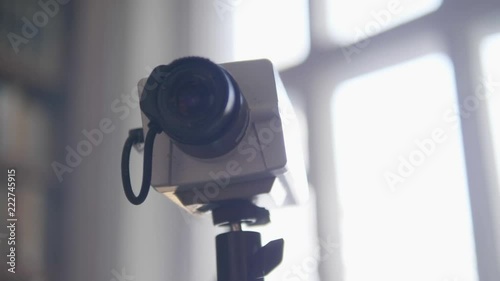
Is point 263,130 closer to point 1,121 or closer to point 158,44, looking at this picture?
point 158,44

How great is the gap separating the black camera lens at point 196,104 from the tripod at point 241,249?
0.37ft

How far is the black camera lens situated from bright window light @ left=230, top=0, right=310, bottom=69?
0.59 metres

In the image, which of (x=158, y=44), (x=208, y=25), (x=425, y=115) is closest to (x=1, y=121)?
(x=158, y=44)

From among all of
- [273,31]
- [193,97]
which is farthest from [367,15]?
[193,97]

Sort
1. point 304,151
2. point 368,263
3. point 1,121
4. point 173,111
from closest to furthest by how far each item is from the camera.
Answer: point 173,111
point 368,263
point 304,151
point 1,121

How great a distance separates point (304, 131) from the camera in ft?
3.92

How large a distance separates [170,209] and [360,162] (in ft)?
1.50

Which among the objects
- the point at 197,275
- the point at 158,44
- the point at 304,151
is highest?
the point at 158,44

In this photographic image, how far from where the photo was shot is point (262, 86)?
0.75 m

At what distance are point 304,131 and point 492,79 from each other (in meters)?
0.39

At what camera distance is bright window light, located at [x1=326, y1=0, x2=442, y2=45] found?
1122 mm

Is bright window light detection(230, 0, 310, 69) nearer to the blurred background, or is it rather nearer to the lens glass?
the blurred background

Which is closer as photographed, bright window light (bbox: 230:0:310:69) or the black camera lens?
the black camera lens

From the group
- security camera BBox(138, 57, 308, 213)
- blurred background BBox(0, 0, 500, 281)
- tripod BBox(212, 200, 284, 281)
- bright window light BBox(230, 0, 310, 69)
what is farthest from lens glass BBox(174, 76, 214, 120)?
bright window light BBox(230, 0, 310, 69)
